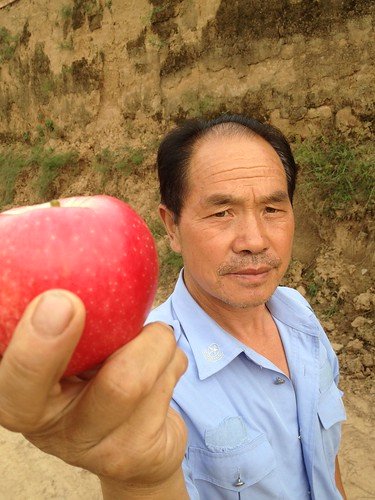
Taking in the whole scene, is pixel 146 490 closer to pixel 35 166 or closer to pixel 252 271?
pixel 252 271

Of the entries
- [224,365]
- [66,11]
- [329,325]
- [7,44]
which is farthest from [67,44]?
[224,365]

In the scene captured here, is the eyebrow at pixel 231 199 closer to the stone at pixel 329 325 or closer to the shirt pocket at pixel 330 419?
the shirt pocket at pixel 330 419

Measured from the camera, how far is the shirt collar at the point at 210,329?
141 cm

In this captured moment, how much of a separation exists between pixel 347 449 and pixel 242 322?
5.33ft

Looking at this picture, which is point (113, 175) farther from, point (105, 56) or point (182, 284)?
point (182, 284)

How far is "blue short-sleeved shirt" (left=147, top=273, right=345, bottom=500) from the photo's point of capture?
132 centimetres

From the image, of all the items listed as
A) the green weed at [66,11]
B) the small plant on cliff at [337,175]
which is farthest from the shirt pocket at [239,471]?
the green weed at [66,11]

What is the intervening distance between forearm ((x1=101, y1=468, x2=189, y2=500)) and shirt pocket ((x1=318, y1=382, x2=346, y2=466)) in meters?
0.71

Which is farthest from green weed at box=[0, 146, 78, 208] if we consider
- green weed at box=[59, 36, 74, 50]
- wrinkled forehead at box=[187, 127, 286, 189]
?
wrinkled forehead at box=[187, 127, 286, 189]

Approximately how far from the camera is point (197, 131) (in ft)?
5.56

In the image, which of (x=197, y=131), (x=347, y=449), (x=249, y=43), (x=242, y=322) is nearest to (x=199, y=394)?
(x=242, y=322)

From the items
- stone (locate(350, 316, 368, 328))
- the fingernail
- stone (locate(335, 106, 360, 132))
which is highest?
stone (locate(335, 106, 360, 132))

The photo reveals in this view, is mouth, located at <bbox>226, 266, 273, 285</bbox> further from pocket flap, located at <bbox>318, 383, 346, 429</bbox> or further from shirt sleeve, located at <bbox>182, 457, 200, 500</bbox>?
shirt sleeve, located at <bbox>182, 457, 200, 500</bbox>

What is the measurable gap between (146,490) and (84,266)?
53cm
